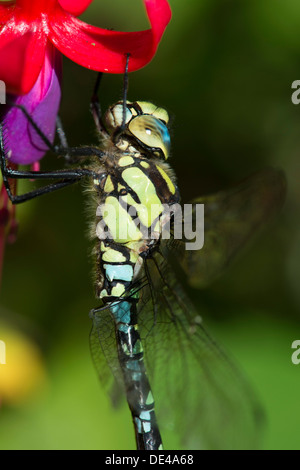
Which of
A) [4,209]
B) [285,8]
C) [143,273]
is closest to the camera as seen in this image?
[4,209]

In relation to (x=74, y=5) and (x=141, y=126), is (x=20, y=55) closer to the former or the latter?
(x=74, y=5)

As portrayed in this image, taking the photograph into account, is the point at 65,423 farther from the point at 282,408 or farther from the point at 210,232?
the point at 210,232

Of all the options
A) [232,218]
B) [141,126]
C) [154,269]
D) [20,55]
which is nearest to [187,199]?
[232,218]

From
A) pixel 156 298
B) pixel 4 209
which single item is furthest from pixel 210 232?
pixel 4 209

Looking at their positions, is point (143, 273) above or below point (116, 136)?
below

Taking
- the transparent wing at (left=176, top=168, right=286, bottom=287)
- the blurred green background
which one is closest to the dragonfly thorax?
the transparent wing at (left=176, top=168, right=286, bottom=287)

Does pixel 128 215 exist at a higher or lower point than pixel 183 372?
higher

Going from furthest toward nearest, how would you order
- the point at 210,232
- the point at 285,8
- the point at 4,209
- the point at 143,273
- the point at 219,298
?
the point at 219,298, the point at 285,8, the point at 210,232, the point at 143,273, the point at 4,209
